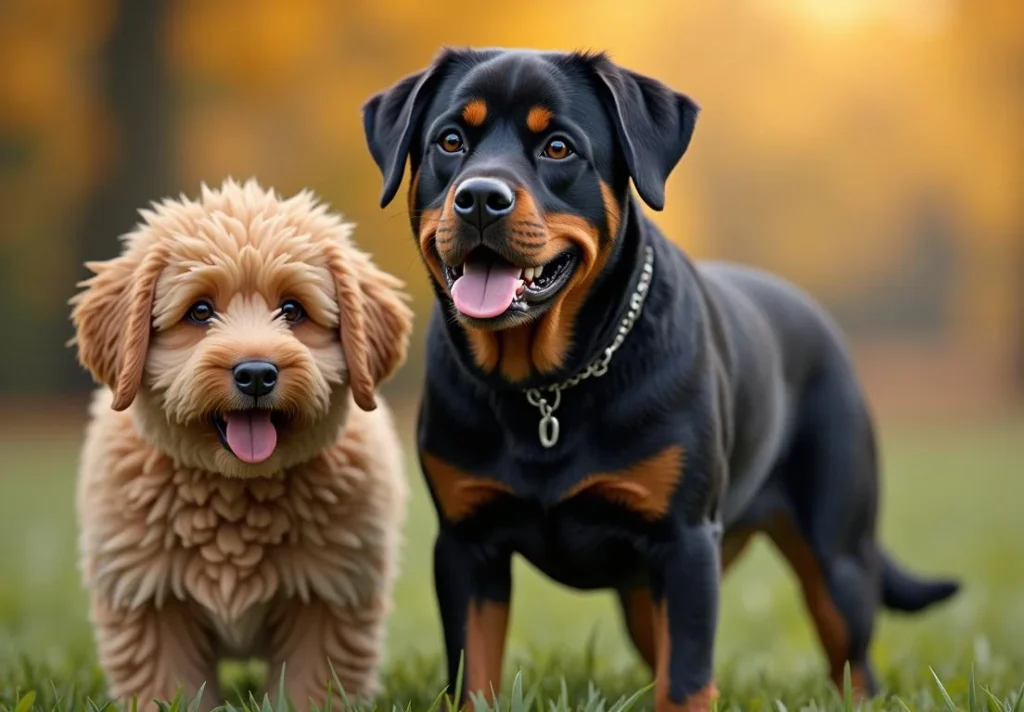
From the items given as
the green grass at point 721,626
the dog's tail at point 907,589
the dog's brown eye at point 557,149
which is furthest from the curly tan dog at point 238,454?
the dog's tail at point 907,589

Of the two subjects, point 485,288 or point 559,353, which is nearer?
point 485,288

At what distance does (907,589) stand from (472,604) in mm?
2369

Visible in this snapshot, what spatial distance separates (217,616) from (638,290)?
5.57 ft

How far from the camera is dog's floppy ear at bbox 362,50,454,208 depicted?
4.36 metres

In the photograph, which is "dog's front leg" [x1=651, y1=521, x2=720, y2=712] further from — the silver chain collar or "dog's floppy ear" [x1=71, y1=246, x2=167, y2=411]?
"dog's floppy ear" [x1=71, y1=246, x2=167, y2=411]

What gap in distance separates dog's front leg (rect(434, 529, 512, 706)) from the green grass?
0.68ft

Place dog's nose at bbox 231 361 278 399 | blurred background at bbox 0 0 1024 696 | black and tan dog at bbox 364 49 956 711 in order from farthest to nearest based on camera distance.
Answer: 1. blurred background at bbox 0 0 1024 696
2. black and tan dog at bbox 364 49 956 711
3. dog's nose at bbox 231 361 278 399

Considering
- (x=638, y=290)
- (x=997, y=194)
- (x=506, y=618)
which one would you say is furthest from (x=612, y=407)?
(x=997, y=194)

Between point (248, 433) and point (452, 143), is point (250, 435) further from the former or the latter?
point (452, 143)

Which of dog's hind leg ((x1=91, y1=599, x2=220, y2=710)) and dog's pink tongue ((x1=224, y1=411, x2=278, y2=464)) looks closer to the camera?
dog's pink tongue ((x1=224, y1=411, x2=278, y2=464))

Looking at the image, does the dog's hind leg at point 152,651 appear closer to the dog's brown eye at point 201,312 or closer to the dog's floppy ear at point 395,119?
the dog's brown eye at point 201,312

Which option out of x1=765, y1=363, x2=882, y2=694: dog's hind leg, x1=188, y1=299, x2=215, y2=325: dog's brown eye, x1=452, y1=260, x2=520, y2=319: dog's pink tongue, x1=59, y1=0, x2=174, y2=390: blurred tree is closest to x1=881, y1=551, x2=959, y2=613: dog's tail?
x1=765, y1=363, x2=882, y2=694: dog's hind leg

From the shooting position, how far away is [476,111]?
164 inches

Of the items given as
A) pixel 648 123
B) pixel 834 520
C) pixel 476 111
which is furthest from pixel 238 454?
pixel 834 520
